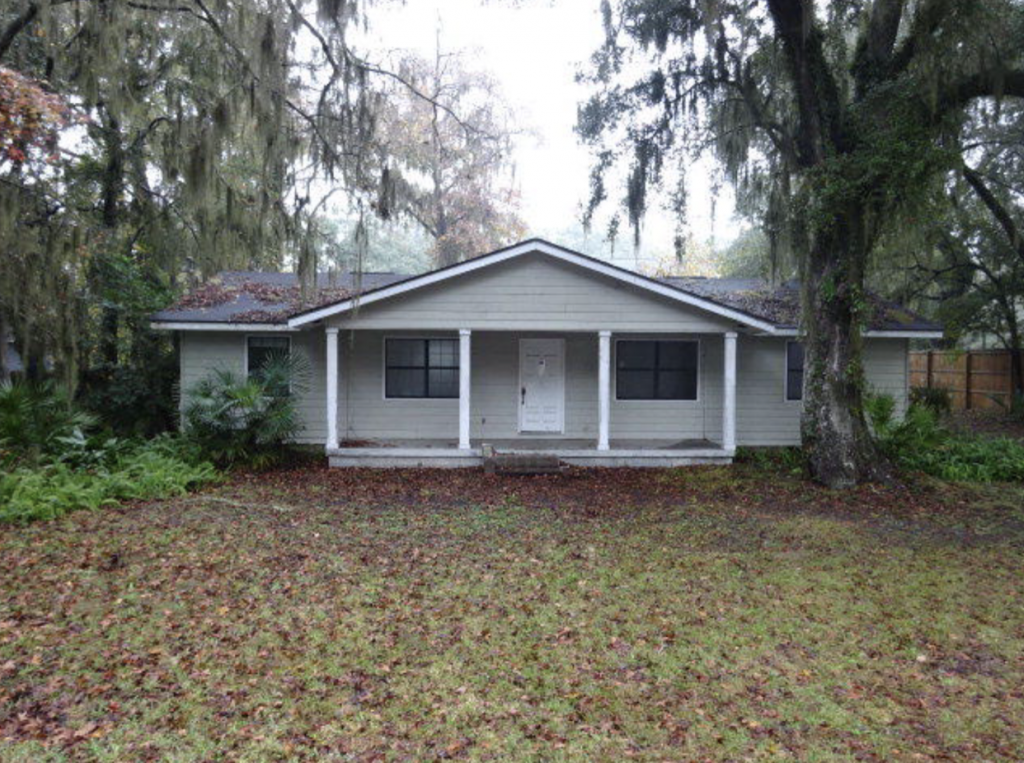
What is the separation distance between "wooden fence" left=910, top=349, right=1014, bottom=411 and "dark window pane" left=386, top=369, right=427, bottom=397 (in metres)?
14.6

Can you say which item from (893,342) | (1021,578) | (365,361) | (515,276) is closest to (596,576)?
(1021,578)

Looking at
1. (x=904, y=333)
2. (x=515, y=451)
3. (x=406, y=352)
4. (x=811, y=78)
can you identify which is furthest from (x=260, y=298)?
(x=904, y=333)

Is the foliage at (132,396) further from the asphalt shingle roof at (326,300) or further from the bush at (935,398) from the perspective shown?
the bush at (935,398)

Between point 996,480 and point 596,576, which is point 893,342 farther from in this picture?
point 596,576

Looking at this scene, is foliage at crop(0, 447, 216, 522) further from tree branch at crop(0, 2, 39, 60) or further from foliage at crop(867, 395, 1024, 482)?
foliage at crop(867, 395, 1024, 482)

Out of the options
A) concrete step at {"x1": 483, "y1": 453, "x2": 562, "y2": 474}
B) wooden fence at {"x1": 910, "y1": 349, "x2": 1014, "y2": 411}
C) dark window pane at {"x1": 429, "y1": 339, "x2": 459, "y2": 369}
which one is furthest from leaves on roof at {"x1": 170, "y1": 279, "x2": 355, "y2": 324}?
wooden fence at {"x1": 910, "y1": 349, "x2": 1014, "y2": 411}

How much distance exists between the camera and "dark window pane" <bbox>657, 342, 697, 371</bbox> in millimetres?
13453

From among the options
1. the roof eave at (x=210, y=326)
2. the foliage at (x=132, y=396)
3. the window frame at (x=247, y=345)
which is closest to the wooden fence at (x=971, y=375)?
the window frame at (x=247, y=345)

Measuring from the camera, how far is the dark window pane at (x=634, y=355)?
13414 millimetres

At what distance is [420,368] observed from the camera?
13328mm

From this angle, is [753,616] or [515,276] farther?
[515,276]

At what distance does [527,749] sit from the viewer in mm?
3498

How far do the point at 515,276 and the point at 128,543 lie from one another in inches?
293

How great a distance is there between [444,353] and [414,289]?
1.85 m
